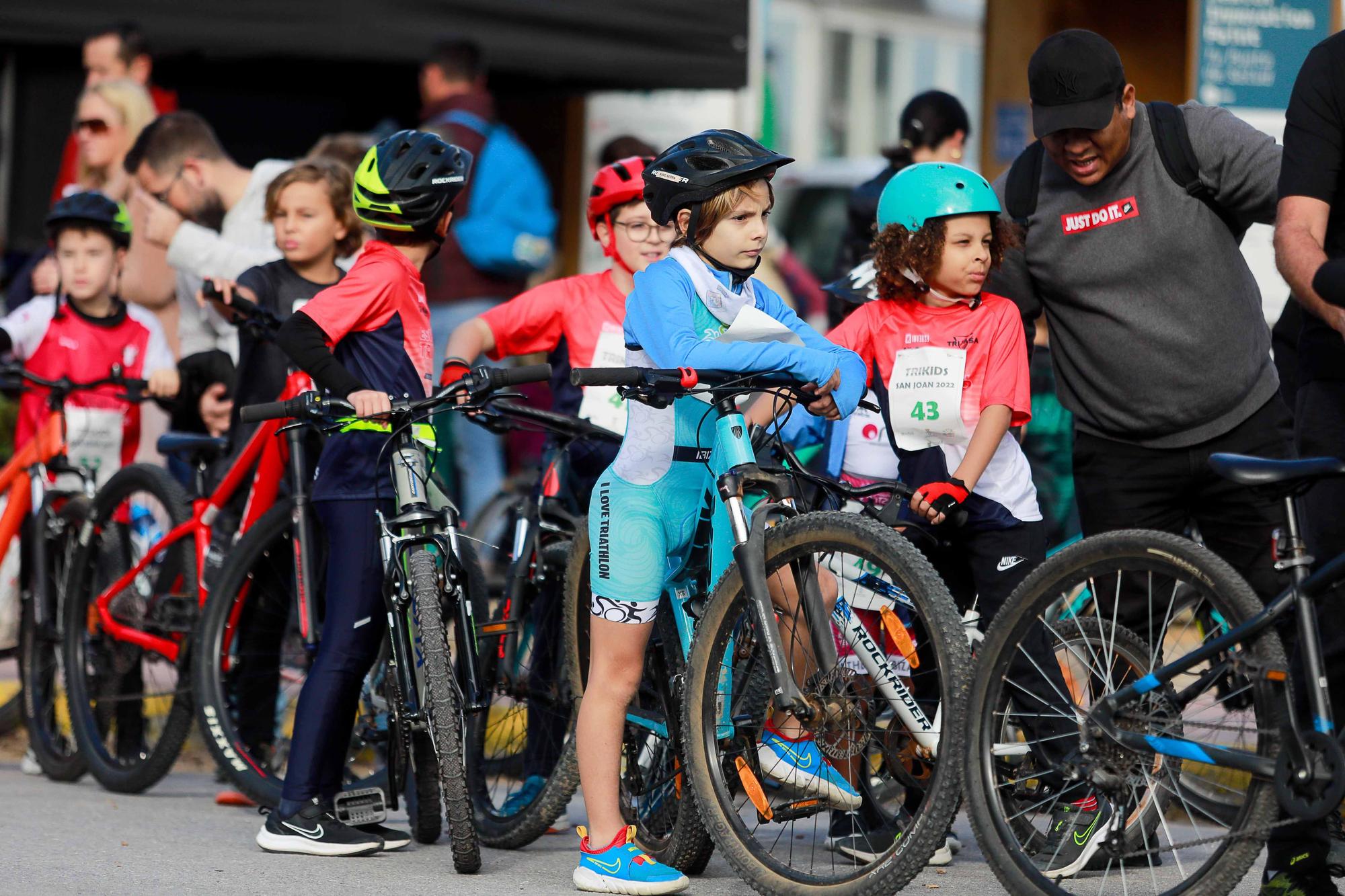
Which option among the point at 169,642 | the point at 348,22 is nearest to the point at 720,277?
the point at 169,642

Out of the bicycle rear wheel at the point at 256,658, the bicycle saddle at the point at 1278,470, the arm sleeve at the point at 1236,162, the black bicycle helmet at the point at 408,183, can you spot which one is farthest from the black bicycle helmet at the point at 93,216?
the bicycle saddle at the point at 1278,470

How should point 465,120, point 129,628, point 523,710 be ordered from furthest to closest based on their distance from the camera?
1. point 465,120
2. point 129,628
3. point 523,710

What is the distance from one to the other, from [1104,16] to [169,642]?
21.3 ft

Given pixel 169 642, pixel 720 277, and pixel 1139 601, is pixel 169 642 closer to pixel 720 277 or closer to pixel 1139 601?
pixel 720 277

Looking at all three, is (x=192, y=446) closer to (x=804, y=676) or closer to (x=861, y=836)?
(x=804, y=676)

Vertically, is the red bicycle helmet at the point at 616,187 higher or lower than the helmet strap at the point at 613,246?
higher

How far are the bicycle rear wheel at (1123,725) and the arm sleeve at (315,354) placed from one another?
1.88 metres

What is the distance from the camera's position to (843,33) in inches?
1023

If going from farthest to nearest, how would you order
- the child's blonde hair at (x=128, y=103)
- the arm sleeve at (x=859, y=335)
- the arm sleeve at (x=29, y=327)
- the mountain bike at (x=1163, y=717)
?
1. the child's blonde hair at (x=128, y=103)
2. the arm sleeve at (x=29, y=327)
3. the arm sleeve at (x=859, y=335)
4. the mountain bike at (x=1163, y=717)

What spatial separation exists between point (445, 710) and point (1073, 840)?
1.60 m

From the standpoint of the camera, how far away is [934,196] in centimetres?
518

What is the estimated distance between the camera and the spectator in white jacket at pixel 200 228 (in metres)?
7.22

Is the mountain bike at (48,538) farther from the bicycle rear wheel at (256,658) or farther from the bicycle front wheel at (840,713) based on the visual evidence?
the bicycle front wheel at (840,713)

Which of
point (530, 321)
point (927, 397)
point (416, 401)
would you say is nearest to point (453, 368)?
point (530, 321)
